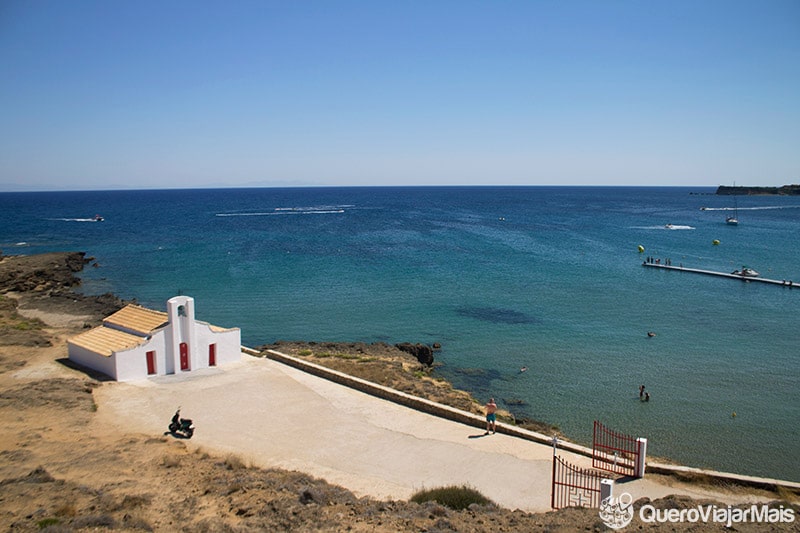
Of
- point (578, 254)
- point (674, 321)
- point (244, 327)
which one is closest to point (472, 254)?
point (578, 254)

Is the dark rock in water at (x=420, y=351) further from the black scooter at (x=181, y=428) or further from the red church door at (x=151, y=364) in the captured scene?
the black scooter at (x=181, y=428)

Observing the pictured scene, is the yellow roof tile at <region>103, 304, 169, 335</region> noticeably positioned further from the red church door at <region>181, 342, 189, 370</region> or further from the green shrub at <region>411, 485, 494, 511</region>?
the green shrub at <region>411, 485, 494, 511</region>

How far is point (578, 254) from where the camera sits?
65.7 meters

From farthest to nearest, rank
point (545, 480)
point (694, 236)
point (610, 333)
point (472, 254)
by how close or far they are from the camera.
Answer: point (694, 236) < point (472, 254) < point (610, 333) < point (545, 480)

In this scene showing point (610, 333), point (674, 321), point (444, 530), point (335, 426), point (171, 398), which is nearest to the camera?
point (444, 530)

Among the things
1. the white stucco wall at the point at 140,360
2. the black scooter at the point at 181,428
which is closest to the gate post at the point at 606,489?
the black scooter at the point at 181,428

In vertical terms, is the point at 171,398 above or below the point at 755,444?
above

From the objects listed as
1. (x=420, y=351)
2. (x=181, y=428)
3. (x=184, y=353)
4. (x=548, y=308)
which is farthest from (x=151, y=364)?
(x=548, y=308)

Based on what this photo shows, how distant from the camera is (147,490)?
12.7 m

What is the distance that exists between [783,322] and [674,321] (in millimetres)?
7195

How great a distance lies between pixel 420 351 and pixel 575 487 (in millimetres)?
16734

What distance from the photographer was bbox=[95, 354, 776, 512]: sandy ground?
14.2m

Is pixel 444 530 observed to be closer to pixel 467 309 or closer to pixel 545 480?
pixel 545 480

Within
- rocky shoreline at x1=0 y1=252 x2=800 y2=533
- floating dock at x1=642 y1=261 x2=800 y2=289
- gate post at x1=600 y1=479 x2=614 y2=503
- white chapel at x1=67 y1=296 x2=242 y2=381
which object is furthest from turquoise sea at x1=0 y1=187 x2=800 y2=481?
white chapel at x1=67 y1=296 x2=242 y2=381
